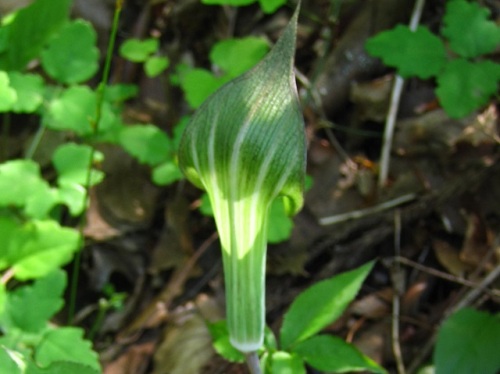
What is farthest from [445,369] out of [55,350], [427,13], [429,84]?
[427,13]

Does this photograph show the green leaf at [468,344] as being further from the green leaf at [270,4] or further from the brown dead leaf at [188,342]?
the green leaf at [270,4]

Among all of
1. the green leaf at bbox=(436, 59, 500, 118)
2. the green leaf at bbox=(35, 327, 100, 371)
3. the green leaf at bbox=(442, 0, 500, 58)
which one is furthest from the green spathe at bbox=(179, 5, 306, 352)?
the green leaf at bbox=(442, 0, 500, 58)

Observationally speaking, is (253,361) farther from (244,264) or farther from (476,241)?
(476,241)

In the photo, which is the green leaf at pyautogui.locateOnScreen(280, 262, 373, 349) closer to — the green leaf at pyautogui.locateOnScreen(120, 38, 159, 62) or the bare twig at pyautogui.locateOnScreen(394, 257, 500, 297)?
the bare twig at pyautogui.locateOnScreen(394, 257, 500, 297)

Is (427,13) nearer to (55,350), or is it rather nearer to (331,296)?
(331,296)

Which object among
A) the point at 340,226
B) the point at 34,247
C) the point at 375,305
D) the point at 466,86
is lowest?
the point at 375,305

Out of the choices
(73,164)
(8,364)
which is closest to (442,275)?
(73,164)
